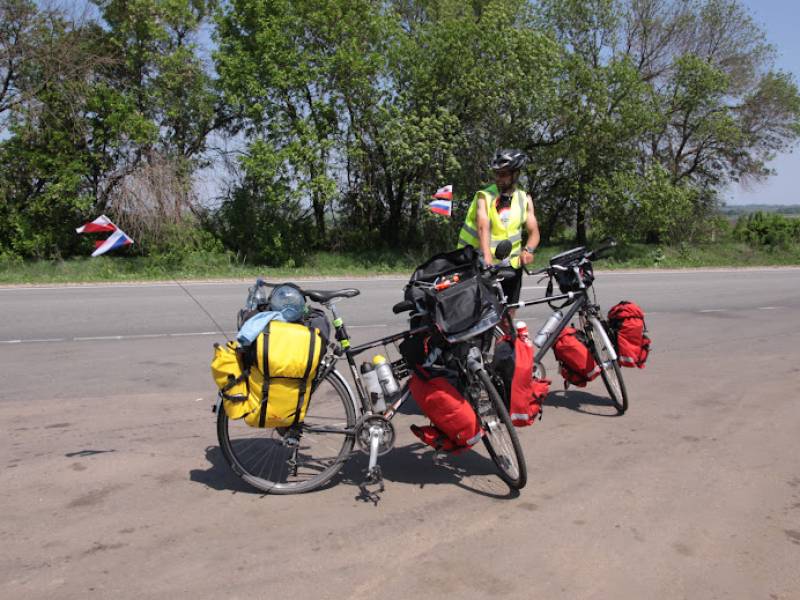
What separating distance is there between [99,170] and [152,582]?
2156 cm

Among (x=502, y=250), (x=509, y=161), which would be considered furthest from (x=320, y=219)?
(x=502, y=250)

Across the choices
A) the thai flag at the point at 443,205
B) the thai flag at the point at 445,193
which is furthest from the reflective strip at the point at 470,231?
the thai flag at the point at 443,205

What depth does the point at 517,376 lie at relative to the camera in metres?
4.91

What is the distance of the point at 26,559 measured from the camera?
3.79 m

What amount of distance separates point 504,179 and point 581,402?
6.82 ft

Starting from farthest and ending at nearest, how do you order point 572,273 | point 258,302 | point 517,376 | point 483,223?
point 572,273
point 483,223
point 517,376
point 258,302

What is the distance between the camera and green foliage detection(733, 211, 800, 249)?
29.7 meters

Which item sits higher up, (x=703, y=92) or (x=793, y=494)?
(x=703, y=92)

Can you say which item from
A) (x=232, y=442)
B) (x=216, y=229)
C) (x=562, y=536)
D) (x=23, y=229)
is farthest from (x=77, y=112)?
(x=562, y=536)

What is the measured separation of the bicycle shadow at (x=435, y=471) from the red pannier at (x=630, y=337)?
177 cm

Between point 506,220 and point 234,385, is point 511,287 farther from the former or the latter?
point 234,385

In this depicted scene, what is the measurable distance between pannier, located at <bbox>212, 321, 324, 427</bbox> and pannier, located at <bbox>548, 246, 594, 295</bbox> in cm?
258

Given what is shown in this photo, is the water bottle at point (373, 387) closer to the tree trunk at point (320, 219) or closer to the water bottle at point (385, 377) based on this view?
the water bottle at point (385, 377)

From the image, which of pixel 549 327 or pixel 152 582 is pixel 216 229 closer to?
pixel 549 327
